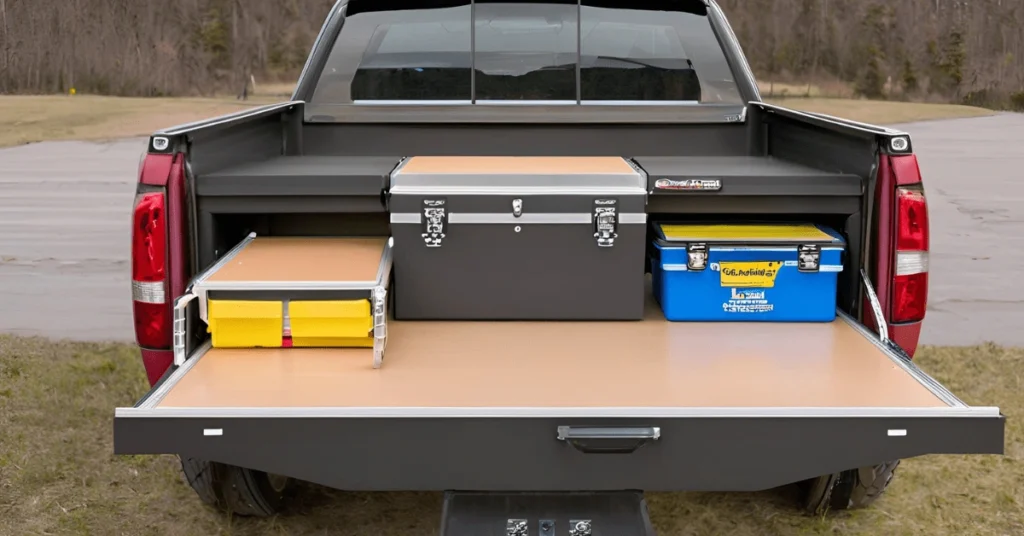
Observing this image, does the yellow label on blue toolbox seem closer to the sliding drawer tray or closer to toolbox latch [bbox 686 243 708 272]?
toolbox latch [bbox 686 243 708 272]

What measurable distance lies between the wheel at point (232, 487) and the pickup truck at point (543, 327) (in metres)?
0.01

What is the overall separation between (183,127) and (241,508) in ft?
4.49

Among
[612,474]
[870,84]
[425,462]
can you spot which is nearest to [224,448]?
[425,462]

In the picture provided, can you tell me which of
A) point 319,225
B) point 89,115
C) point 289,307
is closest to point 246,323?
point 289,307

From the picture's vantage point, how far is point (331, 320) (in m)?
2.90

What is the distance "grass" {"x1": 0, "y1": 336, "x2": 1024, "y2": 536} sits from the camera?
3.75 m

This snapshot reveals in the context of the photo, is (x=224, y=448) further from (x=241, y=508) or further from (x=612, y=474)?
(x=241, y=508)

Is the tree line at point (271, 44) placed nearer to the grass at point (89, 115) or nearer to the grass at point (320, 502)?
the grass at point (89, 115)

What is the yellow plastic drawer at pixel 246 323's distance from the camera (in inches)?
114

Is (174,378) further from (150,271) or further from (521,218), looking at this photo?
(521,218)

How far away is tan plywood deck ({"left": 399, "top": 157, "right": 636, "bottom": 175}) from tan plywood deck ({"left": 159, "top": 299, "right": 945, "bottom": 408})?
48 cm

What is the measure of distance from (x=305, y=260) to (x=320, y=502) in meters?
1.25

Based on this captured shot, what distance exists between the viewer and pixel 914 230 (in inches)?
118

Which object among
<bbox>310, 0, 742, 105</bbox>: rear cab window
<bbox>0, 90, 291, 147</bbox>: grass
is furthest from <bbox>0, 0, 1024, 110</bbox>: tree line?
<bbox>310, 0, 742, 105</bbox>: rear cab window
